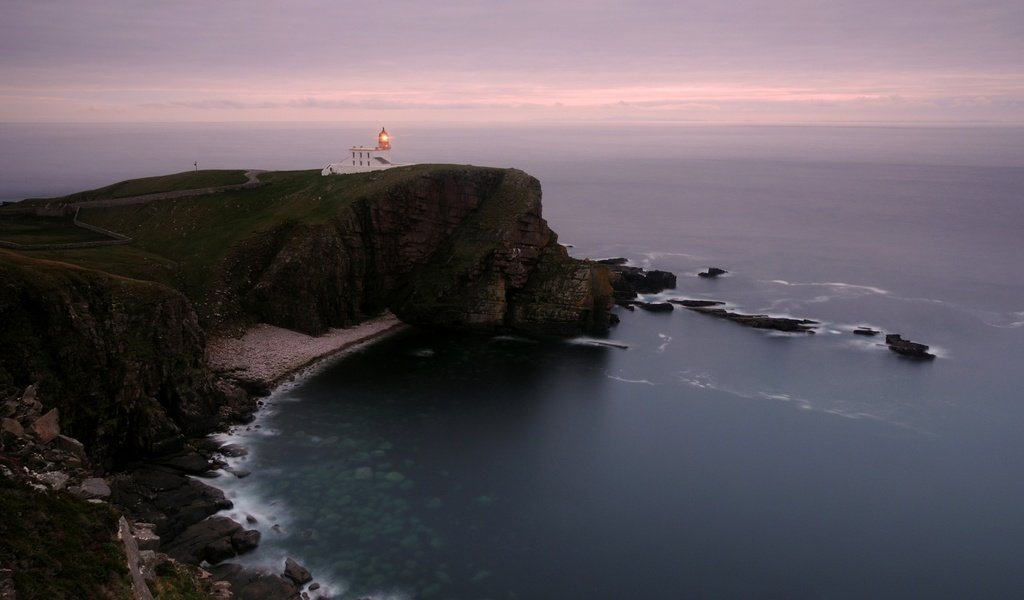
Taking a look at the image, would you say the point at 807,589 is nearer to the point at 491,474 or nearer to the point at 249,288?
the point at 491,474

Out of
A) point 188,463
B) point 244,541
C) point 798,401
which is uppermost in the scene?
point 798,401

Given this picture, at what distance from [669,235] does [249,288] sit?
76445 mm

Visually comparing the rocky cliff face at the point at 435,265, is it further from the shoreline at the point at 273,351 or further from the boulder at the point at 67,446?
the boulder at the point at 67,446

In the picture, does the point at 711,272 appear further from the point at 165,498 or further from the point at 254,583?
the point at 254,583

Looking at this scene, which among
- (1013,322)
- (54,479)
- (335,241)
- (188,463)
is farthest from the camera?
(1013,322)

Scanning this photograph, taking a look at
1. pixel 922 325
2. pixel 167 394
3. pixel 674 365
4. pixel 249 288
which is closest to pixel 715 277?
pixel 922 325

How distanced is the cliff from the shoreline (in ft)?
4.63

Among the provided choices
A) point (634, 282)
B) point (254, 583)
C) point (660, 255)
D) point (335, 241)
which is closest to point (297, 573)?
point (254, 583)

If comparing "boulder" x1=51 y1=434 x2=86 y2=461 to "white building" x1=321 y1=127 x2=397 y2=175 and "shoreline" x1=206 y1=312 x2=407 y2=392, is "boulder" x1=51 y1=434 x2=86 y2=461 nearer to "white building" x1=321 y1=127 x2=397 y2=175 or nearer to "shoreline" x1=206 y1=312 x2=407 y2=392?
"shoreline" x1=206 y1=312 x2=407 y2=392

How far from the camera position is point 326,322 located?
62031 millimetres

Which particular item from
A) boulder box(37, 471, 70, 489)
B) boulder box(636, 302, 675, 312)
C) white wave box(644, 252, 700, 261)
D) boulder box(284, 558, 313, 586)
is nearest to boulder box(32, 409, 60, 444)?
boulder box(37, 471, 70, 489)

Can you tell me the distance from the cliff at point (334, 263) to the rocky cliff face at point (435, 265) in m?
0.12

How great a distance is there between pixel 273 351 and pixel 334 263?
35.9ft

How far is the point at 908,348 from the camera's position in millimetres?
61125
